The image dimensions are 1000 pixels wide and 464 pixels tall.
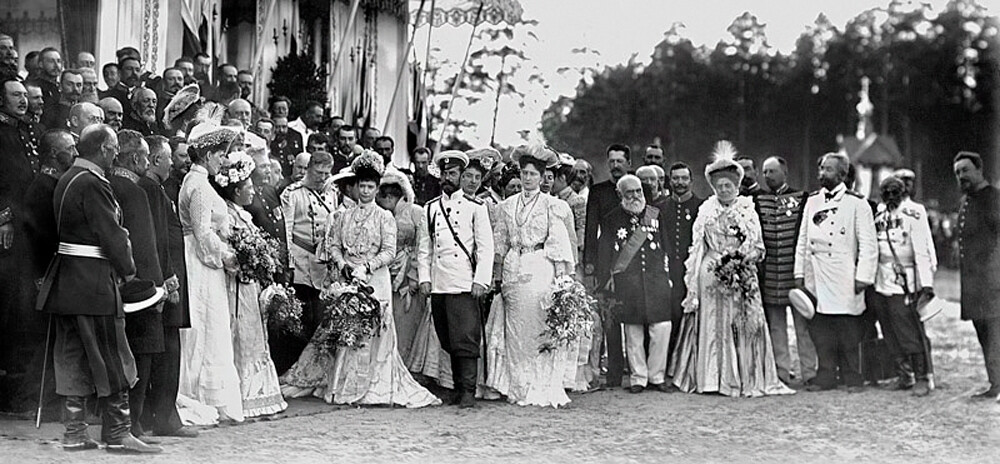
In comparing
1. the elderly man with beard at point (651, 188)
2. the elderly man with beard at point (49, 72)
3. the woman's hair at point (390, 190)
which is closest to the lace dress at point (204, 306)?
the woman's hair at point (390, 190)

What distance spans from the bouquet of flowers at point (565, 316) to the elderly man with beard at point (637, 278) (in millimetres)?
976

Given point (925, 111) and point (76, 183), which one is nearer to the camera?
point (76, 183)

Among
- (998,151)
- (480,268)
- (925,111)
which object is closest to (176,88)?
(480,268)

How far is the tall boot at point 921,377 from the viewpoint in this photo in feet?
30.2

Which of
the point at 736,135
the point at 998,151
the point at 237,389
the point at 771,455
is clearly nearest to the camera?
the point at 771,455

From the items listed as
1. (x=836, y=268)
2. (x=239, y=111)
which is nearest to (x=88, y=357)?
(x=239, y=111)

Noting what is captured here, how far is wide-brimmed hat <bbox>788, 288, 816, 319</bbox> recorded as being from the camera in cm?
947

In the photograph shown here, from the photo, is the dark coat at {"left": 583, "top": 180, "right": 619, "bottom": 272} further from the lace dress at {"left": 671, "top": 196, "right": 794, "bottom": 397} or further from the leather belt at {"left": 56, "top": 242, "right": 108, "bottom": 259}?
the leather belt at {"left": 56, "top": 242, "right": 108, "bottom": 259}

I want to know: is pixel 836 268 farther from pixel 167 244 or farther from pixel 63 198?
pixel 63 198

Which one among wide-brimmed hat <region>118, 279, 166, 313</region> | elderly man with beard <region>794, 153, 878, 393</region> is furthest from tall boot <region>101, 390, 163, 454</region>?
elderly man with beard <region>794, 153, 878, 393</region>

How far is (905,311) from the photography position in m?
9.55

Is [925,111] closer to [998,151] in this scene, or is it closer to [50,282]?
[998,151]

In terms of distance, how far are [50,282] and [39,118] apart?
2.29 meters

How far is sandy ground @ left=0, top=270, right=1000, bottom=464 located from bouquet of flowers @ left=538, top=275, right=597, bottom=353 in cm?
56
